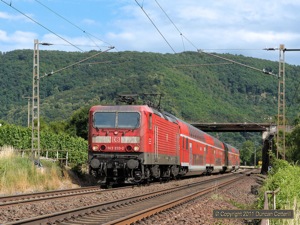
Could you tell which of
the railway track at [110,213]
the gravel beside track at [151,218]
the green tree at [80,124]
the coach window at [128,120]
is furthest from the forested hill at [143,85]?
the railway track at [110,213]

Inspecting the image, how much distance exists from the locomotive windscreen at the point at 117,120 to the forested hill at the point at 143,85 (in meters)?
100

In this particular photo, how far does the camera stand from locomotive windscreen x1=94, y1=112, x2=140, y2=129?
23922mm

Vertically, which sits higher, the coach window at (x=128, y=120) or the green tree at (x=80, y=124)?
the green tree at (x=80, y=124)

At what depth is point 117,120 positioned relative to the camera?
24094 mm

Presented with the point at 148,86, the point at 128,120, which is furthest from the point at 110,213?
the point at 148,86

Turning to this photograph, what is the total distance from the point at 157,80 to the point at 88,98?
70.5 feet

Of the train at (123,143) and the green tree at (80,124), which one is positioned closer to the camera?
the train at (123,143)

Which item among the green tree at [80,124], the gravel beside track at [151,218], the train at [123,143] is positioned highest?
the green tree at [80,124]

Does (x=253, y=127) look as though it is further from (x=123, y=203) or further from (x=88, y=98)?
(x=123, y=203)

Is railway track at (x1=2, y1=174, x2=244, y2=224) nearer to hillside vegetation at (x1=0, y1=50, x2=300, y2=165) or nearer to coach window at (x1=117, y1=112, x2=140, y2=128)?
coach window at (x1=117, y1=112, x2=140, y2=128)

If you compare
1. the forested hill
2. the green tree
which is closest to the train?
the green tree

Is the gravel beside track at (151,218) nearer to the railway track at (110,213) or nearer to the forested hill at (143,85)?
the railway track at (110,213)

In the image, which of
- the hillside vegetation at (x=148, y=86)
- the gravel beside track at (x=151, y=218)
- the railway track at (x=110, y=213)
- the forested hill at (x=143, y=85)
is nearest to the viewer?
the railway track at (x=110, y=213)

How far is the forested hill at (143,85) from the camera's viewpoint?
464 feet
